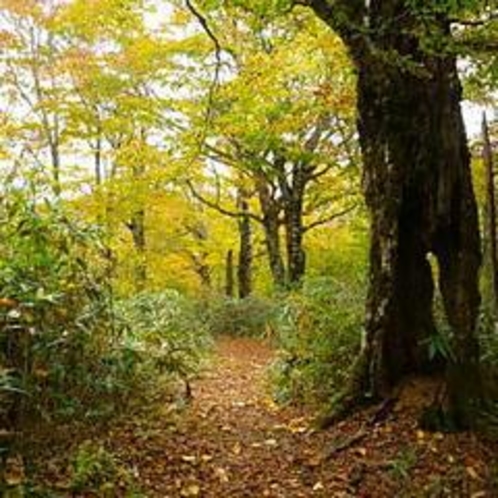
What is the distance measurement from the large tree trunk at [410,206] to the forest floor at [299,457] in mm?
351

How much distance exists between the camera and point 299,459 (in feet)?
A: 17.4

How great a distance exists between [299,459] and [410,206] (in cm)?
215

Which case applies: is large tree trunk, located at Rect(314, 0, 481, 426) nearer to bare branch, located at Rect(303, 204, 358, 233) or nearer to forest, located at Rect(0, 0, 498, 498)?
forest, located at Rect(0, 0, 498, 498)

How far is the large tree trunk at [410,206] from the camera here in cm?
537

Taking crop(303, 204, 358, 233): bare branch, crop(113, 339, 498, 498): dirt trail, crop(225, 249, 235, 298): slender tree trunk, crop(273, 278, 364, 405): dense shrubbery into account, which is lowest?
crop(113, 339, 498, 498): dirt trail

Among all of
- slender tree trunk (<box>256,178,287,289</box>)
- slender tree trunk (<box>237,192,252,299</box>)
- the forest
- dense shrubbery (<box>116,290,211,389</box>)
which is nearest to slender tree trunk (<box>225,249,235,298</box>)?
slender tree trunk (<box>237,192,252,299</box>)

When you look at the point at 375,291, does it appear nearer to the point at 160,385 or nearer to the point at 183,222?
the point at 160,385

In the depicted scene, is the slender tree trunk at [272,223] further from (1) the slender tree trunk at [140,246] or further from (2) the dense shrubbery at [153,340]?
(2) the dense shrubbery at [153,340]

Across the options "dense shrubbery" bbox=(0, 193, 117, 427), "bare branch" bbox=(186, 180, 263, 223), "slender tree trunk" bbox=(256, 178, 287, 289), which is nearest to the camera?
"dense shrubbery" bbox=(0, 193, 117, 427)

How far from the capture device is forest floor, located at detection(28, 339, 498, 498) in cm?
466

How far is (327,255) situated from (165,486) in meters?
12.6

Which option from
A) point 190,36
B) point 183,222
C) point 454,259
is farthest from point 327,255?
point 454,259

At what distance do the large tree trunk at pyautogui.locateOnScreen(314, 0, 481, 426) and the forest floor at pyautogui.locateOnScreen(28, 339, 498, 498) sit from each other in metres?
0.35

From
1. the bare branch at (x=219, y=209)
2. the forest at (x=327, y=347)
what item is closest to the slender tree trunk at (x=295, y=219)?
the bare branch at (x=219, y=209)
